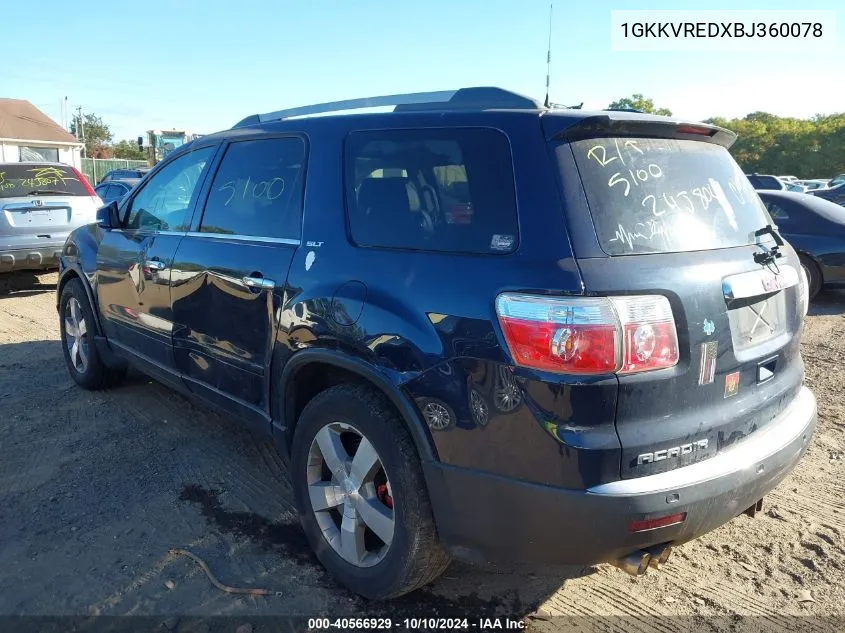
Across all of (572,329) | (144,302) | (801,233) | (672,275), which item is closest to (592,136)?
(672,275)

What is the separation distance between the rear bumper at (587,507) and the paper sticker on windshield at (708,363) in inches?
Result: 11.0

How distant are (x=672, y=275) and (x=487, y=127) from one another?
0.82 meters

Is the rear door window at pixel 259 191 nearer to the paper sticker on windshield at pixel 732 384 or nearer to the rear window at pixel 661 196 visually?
the rear window at pixel 661 196

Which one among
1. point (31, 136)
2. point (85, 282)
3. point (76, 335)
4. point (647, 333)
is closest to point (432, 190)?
point (647, 333)

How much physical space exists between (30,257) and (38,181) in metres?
1.23

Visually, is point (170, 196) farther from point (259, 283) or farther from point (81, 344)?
point (81, 344)

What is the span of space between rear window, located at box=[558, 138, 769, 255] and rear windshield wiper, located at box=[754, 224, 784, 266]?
3 cm

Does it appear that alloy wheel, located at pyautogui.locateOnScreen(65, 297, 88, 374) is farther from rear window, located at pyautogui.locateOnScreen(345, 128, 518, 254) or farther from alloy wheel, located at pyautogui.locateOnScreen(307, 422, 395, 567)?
rear window, located at pyautogui.locateOnScreen(345, 128, 518, 254)

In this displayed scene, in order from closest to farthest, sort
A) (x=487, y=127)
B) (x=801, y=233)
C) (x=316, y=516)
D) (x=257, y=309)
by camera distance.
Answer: (x=487, y=127), (x=316, y=516), (x=257, y=309), (x=801, y=233)

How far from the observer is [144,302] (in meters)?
4.04

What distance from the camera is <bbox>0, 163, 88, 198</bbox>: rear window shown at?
28.4ft

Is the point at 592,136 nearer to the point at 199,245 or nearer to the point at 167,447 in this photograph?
the point at 199,245

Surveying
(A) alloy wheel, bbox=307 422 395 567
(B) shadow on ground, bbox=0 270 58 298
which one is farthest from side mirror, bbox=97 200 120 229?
(B) shadow on ground, bbox=0 270 58 298

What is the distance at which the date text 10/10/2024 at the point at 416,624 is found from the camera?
2561mm
